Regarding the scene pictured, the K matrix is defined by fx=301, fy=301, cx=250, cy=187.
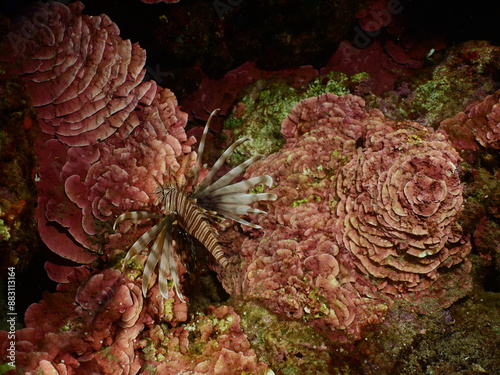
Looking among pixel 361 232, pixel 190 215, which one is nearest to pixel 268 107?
pixel 190 215

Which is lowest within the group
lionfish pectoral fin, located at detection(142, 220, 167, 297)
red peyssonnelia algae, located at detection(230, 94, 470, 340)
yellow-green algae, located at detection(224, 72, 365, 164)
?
lionfish pectoral fin, located at detection(142, 220, 167, 297)

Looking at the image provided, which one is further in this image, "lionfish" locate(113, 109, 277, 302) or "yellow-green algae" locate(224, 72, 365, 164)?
"yellow-green algae" locate(224, 72, 365, 164)

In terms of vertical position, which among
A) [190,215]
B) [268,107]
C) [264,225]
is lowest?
[190,215]

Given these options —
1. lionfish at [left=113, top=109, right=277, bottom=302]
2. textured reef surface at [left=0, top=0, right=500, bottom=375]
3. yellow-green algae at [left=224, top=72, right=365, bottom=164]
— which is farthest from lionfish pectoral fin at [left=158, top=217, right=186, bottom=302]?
yellow-green algae at [left=224, top=72, right=365, bottom=164]

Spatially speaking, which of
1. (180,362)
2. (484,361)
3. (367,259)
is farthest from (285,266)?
(484,361)

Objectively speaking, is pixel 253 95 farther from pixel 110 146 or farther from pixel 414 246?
pixel 414 246

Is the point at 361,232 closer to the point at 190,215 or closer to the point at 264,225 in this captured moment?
the point at 264,225

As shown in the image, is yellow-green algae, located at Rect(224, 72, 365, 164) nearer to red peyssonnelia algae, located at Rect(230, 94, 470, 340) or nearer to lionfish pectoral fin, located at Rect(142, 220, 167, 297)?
red peyssonnelia algae, located at Rect(230, 94, 470, 340)
